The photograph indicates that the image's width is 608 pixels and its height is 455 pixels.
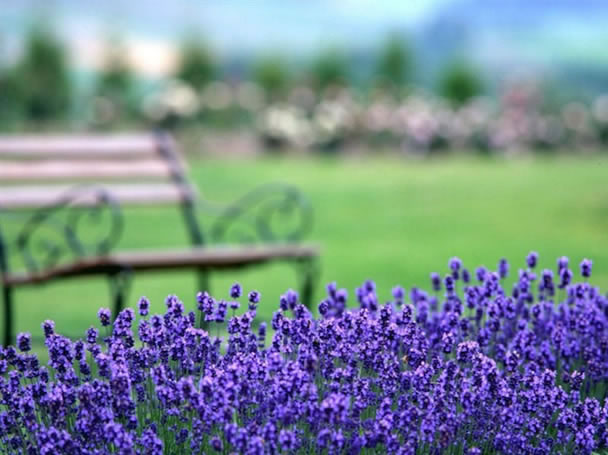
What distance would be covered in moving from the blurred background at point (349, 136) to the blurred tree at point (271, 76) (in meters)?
0.03

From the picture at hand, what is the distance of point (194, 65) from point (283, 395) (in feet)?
57.8

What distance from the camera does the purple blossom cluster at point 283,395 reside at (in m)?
2.79

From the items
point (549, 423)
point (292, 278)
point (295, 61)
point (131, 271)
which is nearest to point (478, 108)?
point (295, 61)

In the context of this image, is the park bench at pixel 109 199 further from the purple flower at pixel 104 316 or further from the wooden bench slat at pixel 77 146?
the purple flower at pixel 104 316

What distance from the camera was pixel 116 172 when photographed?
22.0 ft

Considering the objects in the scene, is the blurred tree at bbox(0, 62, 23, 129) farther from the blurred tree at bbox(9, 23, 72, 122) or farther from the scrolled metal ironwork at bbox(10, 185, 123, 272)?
the scrolled metal ironwork at bbox(10, 185, 123, 272)

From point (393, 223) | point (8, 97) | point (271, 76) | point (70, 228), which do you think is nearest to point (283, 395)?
point (70, 228)

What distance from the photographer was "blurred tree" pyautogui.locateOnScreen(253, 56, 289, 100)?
2030 cm

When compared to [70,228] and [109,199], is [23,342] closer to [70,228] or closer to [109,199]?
[109,199]

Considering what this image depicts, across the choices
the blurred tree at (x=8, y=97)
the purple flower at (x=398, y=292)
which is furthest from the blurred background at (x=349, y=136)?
the purple flower at (x=398, y=292)

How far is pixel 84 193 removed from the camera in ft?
20.9

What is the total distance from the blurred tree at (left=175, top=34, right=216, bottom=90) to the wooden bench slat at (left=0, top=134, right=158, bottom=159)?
43.4 ft

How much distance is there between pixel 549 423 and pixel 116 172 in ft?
13.4

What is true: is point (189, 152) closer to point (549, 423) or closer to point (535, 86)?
point (535, 86)
